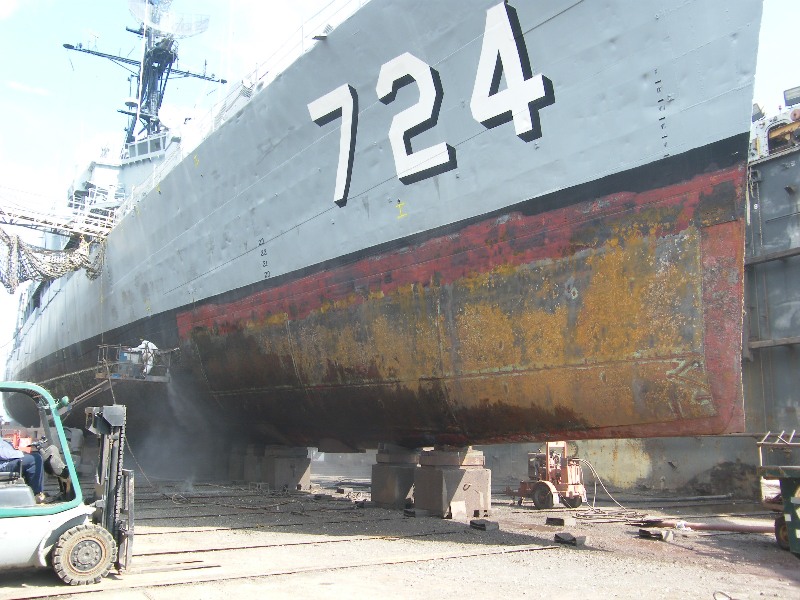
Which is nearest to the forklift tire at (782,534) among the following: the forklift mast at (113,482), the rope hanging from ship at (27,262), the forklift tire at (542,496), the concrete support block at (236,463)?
the forklift tire at (542,496)

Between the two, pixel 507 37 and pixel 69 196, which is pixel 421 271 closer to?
pixel 507 37

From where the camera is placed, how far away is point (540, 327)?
6.45 metres

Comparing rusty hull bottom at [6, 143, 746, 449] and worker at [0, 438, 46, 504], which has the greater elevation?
rusty hull bottom at [6, 143, 746, 449]

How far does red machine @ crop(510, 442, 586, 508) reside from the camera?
11.8m

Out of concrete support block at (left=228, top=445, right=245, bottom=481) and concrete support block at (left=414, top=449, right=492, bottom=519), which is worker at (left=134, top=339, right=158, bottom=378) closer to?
concrete support block at (left=228, top=445, right=245, bottom=481)

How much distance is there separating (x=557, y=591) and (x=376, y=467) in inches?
199

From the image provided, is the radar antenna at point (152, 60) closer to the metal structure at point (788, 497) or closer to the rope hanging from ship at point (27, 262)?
the rope hanging from ship at point (27, 262)

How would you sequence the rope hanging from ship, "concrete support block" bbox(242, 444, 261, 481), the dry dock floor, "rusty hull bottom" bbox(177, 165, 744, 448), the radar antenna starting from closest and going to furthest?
the dry dock floor < "rusty hull bottom" bbox(177, 165, 744, 448) < "concrete support block" bbox(242, 444, 261, 481) < the rope hanging from ship < the radar antenna

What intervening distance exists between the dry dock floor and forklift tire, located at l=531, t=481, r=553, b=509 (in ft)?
6.71

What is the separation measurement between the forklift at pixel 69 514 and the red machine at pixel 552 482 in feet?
26.3

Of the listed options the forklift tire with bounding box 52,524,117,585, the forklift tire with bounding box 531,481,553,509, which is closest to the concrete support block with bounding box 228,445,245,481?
the forklift tire with bounding box 531,481,553,509

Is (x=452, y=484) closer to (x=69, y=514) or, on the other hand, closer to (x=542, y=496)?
(x=542, y=496)

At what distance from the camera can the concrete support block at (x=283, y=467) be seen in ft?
38.3

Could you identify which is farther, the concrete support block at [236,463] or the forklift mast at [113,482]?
the concrete support block at [236,463]
